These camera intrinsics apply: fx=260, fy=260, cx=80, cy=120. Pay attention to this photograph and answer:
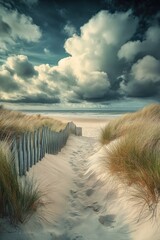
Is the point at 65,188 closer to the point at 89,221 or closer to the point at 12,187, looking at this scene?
the point at 89,221

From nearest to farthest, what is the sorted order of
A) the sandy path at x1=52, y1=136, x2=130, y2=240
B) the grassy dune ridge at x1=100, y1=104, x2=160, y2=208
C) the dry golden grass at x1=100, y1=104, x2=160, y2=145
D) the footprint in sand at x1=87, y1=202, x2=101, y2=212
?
the sandy path at x1=52, y1=136, x2=130, y2=240, the grassy dune ridge at x1=100, y1=104, x2=160, y2=208, the footprint in sand at x1=87, y1=202, x2=101, y2=212, the dry golden grass at x1=100, y1=104, x2=160, y2=145

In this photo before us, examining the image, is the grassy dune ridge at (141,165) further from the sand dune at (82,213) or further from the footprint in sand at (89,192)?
the footprint in sand at (89,192)

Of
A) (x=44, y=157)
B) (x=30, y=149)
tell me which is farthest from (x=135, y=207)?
(x=44, y=157)

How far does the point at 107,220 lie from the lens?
3.34 meters

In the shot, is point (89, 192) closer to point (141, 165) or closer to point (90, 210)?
point (90, 210)

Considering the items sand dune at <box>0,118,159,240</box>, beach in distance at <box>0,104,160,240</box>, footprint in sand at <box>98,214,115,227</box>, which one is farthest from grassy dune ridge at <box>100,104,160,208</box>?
footprint in sand at <box>98,214,115,227</box>

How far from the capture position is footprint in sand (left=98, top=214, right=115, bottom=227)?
3.25m

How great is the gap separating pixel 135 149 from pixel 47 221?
6.58 ft

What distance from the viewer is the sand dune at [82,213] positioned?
2.86m

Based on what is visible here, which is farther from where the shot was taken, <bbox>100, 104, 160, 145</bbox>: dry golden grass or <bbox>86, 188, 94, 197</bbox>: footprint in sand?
<bbox>100, 104, 160, 145</bbox>: dry golden grass

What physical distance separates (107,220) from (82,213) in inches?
17.0

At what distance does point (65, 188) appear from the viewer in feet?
14.8

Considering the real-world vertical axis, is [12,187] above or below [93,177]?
above

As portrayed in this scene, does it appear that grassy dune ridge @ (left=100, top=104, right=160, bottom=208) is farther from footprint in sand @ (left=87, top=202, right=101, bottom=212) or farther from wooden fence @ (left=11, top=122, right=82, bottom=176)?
wooden fence @ (left=11, top=122, right=82, bottom=176)
